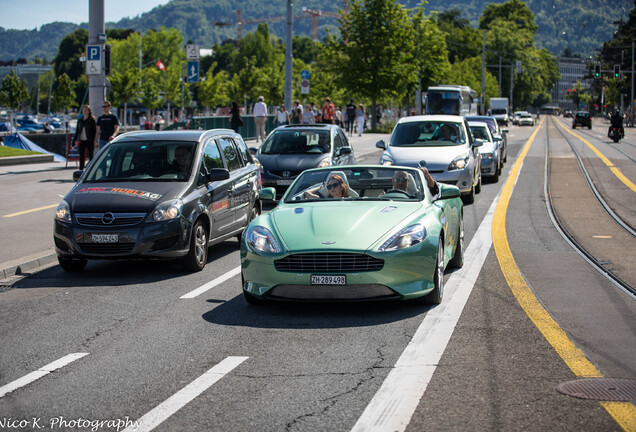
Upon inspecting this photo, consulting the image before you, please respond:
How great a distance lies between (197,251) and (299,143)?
29.9ft

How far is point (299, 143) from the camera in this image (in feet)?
63.5

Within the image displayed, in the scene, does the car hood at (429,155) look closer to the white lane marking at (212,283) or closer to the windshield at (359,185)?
the white lane marking at (212,283)

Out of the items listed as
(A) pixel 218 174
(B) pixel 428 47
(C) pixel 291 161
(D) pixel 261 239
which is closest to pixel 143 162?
(A) pixel 218 174

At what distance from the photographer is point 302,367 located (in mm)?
5988

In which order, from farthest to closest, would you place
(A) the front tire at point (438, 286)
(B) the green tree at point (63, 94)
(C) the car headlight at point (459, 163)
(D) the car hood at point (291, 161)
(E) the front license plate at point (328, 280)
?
(B) the green tree at point (63, 94), (D) the car hood at point (291, 161), (C) the car headlight at point (459, 163), (A) the front tire at point (438, 286), (E) the front license plate at point (328, 280)

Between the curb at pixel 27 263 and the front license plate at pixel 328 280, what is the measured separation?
444cm

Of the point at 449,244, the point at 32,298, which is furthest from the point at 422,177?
the point at 32,298

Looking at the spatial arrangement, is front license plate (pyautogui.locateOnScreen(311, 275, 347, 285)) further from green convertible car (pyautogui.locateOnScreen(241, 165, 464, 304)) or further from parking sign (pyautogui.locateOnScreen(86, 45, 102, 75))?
parking sign (pyautogui.locateOnScreen(86, 45, 102, 75))

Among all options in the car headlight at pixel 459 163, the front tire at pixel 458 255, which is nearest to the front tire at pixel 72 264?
the front tire at pixel 458 255

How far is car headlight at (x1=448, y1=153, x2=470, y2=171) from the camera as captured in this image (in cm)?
1753

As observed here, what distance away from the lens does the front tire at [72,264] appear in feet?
34.3

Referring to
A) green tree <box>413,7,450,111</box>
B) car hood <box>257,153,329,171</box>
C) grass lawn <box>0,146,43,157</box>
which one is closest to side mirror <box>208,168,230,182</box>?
car hood <box>257,153,329,171</box>

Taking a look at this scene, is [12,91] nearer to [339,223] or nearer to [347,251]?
[339,223]

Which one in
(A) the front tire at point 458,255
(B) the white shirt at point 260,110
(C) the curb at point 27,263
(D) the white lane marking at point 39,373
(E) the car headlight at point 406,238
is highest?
(B) the white shirt at point 260,110
